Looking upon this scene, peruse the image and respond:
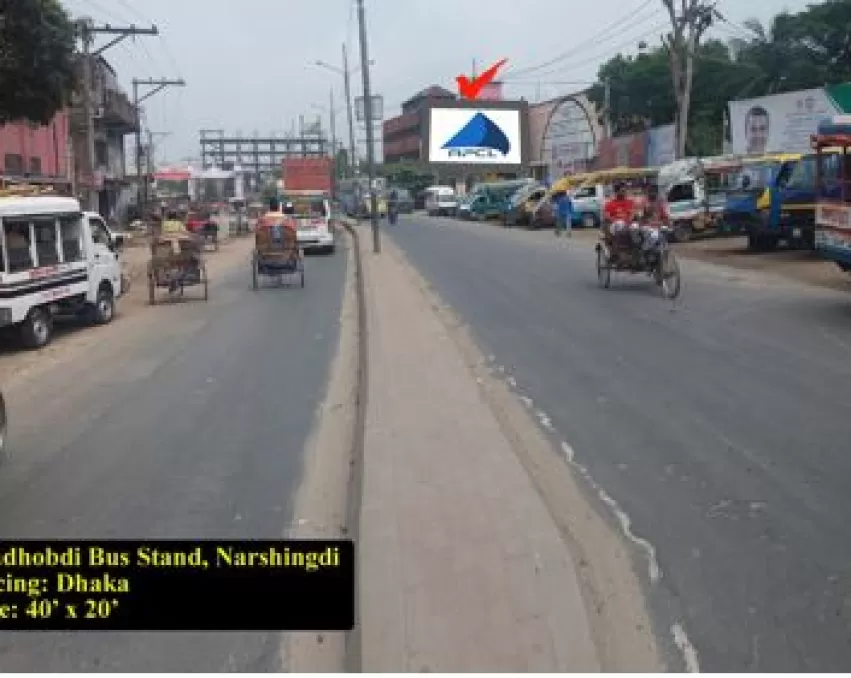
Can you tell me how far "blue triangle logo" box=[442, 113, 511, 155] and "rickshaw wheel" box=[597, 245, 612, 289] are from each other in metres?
50.2

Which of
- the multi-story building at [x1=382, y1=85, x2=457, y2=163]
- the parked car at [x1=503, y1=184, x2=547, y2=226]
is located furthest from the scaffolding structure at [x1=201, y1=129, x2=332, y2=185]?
A: the parked car at [x1=503, y1=184, x2=547, y2=226]

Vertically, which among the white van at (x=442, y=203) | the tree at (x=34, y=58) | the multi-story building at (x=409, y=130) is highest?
the multi-story building at (x=409, y=130)

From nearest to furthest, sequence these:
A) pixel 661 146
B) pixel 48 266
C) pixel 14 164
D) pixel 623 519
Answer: pixel 623 519 → pixel 48 266 → pixel 14 164 → pixel 661 146

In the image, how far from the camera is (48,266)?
14.2 m

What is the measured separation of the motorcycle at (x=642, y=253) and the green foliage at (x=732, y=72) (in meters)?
27.2

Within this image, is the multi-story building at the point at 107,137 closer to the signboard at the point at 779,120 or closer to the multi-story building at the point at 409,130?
the signboard at the point at 779,120

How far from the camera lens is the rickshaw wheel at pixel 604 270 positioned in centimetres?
1694

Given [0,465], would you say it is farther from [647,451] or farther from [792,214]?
[792,214]

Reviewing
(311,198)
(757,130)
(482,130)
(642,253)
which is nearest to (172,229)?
(642,253)

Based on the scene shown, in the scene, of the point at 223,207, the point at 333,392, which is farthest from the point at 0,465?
the point at 223,207

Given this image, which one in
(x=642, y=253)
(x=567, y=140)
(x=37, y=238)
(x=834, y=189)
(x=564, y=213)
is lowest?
(x=642, y=253)

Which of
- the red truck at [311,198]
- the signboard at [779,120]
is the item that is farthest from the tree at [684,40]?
the red truck at [311,198]

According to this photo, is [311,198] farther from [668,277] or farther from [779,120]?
[668,277]

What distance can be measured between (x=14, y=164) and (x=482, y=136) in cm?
3838
